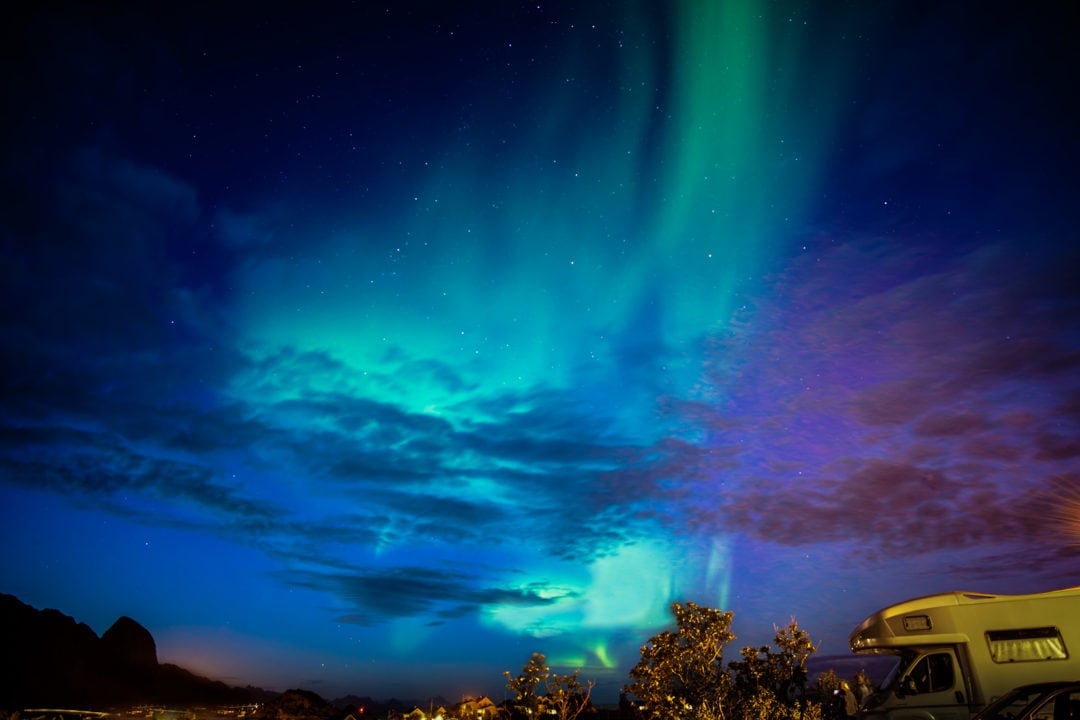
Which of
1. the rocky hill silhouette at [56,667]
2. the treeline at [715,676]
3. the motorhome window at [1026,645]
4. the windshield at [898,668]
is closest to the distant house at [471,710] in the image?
the treeline at [715,676]

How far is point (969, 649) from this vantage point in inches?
523

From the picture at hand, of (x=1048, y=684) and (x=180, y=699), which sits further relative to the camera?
(x=180, y=699)

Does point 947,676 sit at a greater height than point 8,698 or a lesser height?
greater

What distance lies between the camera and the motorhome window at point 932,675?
13.4 m

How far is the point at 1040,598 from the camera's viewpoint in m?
13.1

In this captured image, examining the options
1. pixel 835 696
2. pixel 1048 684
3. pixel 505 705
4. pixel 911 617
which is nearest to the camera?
pixel 1048 684

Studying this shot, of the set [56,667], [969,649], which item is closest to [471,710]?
[969,649]

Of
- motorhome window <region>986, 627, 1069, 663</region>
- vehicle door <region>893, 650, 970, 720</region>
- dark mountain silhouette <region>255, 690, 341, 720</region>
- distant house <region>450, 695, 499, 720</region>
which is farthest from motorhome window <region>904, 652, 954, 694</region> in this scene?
dark mountain silhouette <region>255, 690, 341, 720</region>

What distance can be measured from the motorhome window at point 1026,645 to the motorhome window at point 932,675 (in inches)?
36.9

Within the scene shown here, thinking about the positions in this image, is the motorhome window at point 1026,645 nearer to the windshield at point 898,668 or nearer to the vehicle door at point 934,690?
the vehicle door at point 934,690

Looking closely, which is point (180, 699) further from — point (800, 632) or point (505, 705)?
point (800, 632)

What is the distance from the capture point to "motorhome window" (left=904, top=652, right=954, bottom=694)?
13.4 m

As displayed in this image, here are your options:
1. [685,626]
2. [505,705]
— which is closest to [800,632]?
[685,626]

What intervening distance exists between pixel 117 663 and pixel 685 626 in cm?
24007
